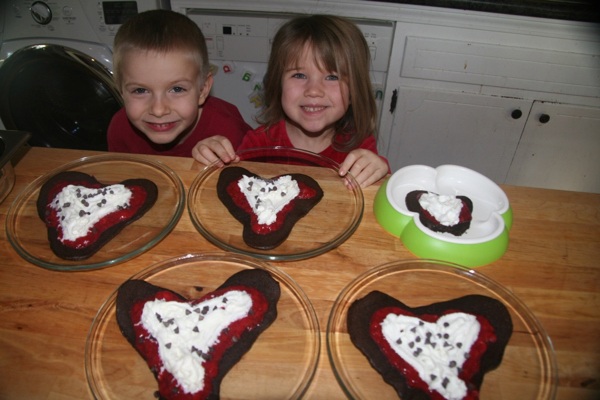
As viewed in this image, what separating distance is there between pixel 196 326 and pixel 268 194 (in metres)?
0.42

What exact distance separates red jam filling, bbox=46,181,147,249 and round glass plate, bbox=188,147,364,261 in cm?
14

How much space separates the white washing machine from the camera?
208 cm

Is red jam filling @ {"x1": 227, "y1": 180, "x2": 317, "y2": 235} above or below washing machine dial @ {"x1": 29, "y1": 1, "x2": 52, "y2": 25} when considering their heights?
below

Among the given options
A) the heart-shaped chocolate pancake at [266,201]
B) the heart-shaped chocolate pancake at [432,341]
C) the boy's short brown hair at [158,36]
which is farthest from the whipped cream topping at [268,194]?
the boy's short brown hair at [158,36]

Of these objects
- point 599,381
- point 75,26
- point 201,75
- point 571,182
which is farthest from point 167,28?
point 571,182

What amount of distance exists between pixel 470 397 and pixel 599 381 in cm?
27

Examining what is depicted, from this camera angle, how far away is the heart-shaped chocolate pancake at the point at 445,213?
0.99 m

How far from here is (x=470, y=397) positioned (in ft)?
2.35

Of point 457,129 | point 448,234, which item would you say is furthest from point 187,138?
point 457,129

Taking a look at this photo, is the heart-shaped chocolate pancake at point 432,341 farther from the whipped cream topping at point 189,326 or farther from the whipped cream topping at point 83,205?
the whipped cream topping at point 83,205

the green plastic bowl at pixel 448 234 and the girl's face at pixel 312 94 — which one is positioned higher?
the girl's face at pixel 312 94

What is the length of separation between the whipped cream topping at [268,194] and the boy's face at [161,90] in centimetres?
54

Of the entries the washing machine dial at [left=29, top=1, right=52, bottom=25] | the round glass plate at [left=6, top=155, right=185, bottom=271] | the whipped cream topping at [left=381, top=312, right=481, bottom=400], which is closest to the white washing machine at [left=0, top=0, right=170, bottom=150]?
the washing machine dial at [left=29, top=1, right=52, bottom=25]

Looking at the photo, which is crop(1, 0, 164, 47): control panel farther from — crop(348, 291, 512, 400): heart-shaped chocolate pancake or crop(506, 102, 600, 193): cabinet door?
crop(506, 102, 600, 193): cabinet door
